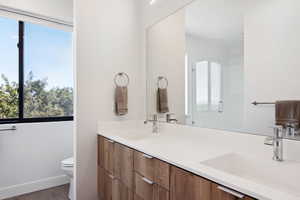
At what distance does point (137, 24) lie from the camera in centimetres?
229

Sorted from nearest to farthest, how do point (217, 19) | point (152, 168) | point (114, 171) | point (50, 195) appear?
point (152, 168) < point (217, 19) < point (114, 171) < point (50, 195)

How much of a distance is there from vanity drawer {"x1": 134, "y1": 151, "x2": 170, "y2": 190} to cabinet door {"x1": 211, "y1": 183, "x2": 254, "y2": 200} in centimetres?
31

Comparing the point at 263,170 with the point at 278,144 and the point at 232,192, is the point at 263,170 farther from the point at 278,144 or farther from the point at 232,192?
the point at 232,192

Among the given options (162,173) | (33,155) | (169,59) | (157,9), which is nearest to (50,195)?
(33,155)

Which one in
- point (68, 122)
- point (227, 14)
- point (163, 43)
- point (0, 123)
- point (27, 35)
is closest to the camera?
point (227, 14)

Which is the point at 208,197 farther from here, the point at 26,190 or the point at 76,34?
the point at 26,190

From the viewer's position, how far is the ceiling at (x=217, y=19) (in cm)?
130

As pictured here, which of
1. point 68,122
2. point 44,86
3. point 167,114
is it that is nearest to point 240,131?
point 167,114

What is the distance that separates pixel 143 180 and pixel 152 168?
6.0 inches

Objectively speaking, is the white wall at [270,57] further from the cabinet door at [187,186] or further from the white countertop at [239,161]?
the cabinet door at [187,186]

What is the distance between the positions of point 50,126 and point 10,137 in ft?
1.49

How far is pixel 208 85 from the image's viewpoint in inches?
60.9

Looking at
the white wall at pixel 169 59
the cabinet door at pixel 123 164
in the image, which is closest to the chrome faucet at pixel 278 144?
the white wall at pixel 169 59

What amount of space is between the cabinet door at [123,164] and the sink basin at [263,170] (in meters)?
0.65
